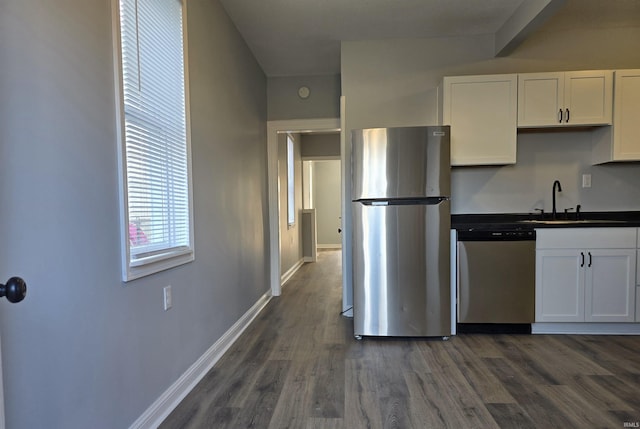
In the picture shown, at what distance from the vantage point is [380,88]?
3062 millimetres

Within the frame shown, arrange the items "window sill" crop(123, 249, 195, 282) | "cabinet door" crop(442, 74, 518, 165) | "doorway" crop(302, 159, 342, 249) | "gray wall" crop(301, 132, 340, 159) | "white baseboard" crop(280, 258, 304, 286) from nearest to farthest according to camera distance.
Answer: "window sill" crop(123, 249, 195, 282) → "cabinet door" crop(442, 74, 518, 165) → "white baseboard" crop(280, 258, 304, 286) → "gray wall" crop(301, 132, 340, 159) → "doorway" crop(302, 159, 342, 249)

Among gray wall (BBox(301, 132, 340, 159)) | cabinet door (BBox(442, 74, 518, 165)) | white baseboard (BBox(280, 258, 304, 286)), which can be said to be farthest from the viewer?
gray wall (BBox(301, 132, 340, 159))

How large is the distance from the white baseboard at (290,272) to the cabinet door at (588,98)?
3437 millimetres

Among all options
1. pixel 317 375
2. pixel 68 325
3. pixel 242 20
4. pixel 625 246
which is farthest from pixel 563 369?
pixel 242 20

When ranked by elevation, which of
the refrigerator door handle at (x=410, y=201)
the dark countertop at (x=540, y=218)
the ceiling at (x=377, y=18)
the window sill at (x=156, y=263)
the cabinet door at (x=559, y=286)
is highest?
the ceiling at (x=377, y=18)

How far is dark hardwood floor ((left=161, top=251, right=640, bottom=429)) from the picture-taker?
1.61 meters

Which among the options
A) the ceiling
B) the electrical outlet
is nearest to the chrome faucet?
the ceiling

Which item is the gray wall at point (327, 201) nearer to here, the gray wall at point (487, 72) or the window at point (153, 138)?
the gray wall at point (487, 72)

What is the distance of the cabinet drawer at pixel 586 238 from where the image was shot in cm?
251

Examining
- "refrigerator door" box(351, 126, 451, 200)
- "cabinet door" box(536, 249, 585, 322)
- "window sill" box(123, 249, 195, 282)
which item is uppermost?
"refrigerator door" box(351, 126, 451, 200)

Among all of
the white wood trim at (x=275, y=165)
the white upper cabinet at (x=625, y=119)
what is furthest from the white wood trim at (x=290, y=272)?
the white upper cabinet at (x=625, y=119)

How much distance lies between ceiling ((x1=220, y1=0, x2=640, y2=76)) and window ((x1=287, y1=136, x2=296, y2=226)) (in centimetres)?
216

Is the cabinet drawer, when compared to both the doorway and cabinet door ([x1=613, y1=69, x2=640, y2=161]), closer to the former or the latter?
cabinet door ([x1=613, y1=69, x2=640, y2=161])

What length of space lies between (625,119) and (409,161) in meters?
1.79
